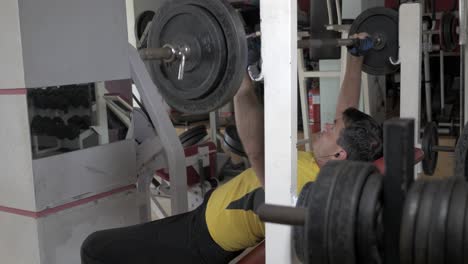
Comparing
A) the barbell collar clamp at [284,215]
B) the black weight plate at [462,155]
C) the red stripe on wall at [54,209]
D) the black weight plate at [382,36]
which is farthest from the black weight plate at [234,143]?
the barbell collar clamp at [284,215]

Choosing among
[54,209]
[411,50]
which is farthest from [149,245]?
[411,50]

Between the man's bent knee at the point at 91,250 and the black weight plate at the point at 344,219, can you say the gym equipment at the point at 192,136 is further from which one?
the black weight plate at the point at 344,219

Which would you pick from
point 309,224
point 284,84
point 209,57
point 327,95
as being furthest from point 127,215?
point 327,95

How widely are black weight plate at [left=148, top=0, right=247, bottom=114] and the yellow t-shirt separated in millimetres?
303

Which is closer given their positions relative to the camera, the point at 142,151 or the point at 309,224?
the point at 309,224

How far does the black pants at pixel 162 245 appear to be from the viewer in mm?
1540

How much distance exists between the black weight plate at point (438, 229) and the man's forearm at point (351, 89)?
1386mm

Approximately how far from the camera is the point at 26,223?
5.77 ft

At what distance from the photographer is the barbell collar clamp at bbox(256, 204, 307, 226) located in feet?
2.33

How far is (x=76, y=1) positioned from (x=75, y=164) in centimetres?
54

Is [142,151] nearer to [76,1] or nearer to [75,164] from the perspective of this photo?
[75,164]

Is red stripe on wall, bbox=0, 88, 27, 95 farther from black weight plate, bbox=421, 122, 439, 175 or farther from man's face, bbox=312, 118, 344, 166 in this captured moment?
black weight plate, bbox=421, 122, 439, 175

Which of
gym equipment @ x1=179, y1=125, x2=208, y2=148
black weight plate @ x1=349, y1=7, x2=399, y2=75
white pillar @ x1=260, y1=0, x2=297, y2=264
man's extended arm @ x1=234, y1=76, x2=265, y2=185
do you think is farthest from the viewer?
gym equipment @ x1=179, y1=125, x2=208, y2=148

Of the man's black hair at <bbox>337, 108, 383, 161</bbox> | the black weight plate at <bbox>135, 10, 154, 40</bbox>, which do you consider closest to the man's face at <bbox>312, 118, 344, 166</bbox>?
the man's black hair at <bbox>337, 108, 383, 161</bbox>
